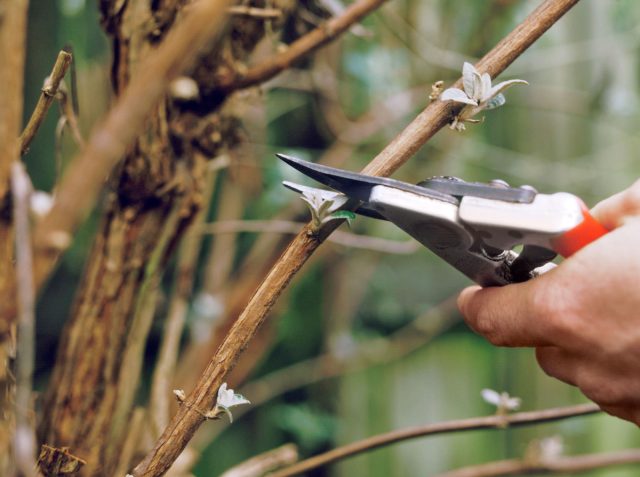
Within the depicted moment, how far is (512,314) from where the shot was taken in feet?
1.56

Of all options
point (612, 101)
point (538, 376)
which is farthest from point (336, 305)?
point (612, 101)

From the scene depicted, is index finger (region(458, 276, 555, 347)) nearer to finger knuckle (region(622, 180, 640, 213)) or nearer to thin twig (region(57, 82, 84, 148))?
finger knuckle (region(622, 180, 640, 213))

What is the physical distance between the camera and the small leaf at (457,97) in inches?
17.6

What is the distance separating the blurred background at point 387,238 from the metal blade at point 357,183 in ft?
2.13

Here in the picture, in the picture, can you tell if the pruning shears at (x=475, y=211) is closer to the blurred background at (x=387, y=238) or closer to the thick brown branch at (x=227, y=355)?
the thick brown branch at (x=227, y=355)

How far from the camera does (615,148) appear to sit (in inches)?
58.8

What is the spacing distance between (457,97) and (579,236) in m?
0.13

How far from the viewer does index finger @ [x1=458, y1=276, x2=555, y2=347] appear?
457 mm

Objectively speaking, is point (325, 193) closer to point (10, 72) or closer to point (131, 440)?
point (10, 72)

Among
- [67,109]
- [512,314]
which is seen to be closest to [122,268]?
[67,109]

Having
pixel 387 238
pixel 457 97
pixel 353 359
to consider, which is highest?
pixel 387 238

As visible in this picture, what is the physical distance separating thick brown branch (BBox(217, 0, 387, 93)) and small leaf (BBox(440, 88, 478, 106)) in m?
0.24

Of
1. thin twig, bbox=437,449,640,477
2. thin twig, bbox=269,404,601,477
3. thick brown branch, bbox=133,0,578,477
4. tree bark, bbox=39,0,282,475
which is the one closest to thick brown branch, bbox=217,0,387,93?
tree bark, bbox=39,0,282,475

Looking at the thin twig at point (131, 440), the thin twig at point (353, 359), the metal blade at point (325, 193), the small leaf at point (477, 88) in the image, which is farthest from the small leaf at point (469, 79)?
the thin twig at point (353, 359)
